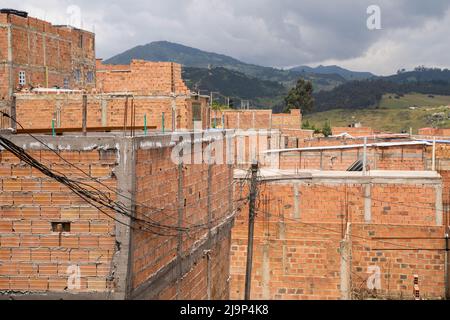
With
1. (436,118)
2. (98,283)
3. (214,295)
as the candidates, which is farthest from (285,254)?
(436,118)

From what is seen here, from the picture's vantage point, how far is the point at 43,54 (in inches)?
1238

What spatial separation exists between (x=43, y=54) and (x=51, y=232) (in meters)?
25.5

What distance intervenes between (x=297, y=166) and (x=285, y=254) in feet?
37.0

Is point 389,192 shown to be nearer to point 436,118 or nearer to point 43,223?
point 43,223

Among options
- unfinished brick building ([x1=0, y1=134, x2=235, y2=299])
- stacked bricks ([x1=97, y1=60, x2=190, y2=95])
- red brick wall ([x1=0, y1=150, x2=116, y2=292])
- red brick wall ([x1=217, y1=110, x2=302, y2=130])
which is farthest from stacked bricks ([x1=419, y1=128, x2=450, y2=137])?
red brick wall ([x1=0, y1=150, x2=116, y2=292])

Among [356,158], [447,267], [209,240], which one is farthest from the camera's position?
[356,158]

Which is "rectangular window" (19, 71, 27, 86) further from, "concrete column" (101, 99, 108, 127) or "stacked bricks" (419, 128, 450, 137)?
"stacked bricks" (419, 128, 450, 137)

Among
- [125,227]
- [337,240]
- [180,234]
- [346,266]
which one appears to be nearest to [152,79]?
[337,240]

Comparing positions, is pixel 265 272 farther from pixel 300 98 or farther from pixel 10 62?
pixel 300 98

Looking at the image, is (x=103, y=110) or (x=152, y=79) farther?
(x=152, y=79)

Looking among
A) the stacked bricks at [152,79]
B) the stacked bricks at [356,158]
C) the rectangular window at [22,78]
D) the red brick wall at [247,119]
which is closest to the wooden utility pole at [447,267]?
the stacked bricks at [356,158]

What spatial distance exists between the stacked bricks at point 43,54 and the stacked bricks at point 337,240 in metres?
15.4
